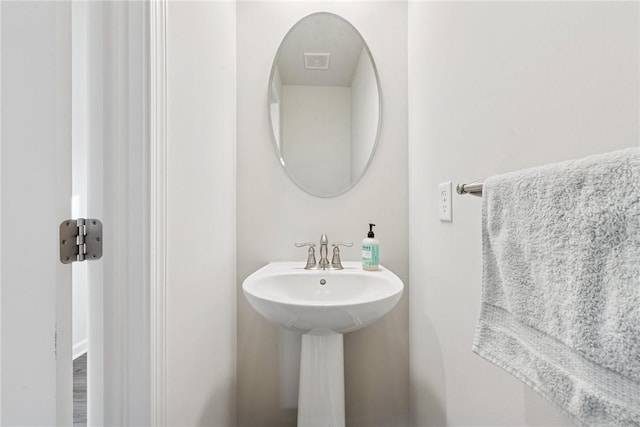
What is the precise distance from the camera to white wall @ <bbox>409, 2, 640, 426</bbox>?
19.1 inches

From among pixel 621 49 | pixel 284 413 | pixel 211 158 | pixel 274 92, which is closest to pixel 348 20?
pixel 274 92

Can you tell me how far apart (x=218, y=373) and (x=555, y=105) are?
1238mm

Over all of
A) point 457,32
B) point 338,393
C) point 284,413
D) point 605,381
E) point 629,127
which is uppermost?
point 457,32

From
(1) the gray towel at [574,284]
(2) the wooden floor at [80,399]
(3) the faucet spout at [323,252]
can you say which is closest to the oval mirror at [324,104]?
(3) the faucet spout at [323,252]

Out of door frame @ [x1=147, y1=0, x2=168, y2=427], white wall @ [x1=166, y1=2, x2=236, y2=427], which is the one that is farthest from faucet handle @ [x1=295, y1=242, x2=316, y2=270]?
door frame @ [x1=147, y1=0, x2=168, y2=427]

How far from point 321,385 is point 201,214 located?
0.70 m

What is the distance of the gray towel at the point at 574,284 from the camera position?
332 mm

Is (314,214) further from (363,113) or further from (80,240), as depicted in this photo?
(80,240)

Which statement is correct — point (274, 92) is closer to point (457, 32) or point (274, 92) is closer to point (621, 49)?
point (457, 32)

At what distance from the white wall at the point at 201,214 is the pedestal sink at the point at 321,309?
6.6 inches

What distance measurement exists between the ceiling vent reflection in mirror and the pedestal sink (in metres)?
0.87

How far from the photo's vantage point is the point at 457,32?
0.93 metres

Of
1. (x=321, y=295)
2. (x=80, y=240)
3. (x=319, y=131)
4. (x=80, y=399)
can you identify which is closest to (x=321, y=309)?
(x=321, y=295)

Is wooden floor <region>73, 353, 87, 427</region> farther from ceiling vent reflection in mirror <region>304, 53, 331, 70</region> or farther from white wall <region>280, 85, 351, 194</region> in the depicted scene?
ceiling vent reflection in mirror <region>304, 53, 331, 70</region>
